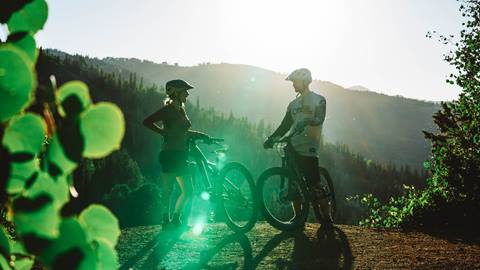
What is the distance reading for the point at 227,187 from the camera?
7.16 meters

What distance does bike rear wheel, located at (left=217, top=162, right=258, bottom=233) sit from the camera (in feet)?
22.7

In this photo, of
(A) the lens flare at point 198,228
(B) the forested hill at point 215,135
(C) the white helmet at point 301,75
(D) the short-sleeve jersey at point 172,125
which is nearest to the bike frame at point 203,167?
(D) the short-sleeve jersey at point 172,125

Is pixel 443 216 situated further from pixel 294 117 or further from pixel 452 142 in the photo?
pixel 294 117

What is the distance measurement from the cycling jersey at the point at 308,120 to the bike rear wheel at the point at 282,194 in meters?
0.45

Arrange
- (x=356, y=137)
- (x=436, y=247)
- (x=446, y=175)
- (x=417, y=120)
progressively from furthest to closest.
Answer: (x=417, y=120) < (x=356, y=137) < (x=446, y=175) < (x=436, y=247)

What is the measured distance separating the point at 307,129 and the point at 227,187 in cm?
146

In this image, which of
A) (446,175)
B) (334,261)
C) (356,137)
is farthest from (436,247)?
(356,137)

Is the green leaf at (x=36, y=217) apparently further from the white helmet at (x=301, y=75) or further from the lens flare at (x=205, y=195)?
the lens flare at (x=205, y=195)

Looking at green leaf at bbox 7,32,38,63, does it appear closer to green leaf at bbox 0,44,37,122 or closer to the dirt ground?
green leaf at bbox 0,44,37,122

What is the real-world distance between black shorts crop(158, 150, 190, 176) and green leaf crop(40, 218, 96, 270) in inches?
246

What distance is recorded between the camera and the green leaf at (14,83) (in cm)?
60

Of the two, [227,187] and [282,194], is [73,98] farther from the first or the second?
[282,194]

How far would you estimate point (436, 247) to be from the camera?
21.9 feet

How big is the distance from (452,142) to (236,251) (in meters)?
6.39
